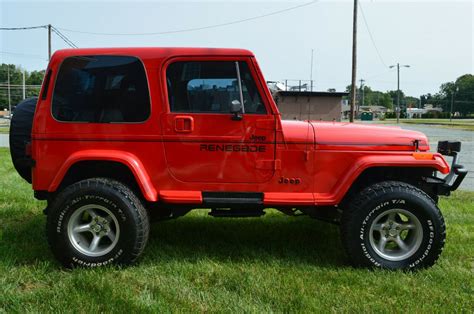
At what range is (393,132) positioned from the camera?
3986 mm

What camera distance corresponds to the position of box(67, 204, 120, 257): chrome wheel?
12.2ft

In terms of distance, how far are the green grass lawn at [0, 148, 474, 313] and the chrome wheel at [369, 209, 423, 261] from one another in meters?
0.22

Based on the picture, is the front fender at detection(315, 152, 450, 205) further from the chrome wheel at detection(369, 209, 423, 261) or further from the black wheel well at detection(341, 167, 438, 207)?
the chrome wheel at detection(369, 209, 423, 261)

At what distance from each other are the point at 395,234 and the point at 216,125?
1.94m

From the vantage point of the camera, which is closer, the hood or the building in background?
the hood

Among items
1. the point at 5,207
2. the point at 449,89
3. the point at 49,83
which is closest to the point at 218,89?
the point at 49,83

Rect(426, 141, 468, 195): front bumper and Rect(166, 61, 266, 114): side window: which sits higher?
Rect(166, 61, 266, 114): side window

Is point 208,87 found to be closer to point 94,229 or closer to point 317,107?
point 94,229

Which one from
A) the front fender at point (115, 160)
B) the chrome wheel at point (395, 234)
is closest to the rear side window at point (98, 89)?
the front fender at point (115, 160)

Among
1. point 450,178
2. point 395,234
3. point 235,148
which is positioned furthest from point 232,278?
point 450,178

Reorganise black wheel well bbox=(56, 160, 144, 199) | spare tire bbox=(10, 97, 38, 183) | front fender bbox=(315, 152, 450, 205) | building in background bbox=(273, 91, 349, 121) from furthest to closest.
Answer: building in background bbox=(273, 91, 349, 121), spare tire bbox=(10, 97, 38, 183), black wheel well bbox=(56, 160, 144, 199), front fender bbox=(315, 152, 450, 205)

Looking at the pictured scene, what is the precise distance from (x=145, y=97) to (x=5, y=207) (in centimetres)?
330

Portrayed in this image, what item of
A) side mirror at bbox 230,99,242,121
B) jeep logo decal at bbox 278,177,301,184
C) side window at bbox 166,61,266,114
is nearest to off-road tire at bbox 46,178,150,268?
side window at bbox 166,61,266,114

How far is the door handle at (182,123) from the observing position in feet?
12.2
